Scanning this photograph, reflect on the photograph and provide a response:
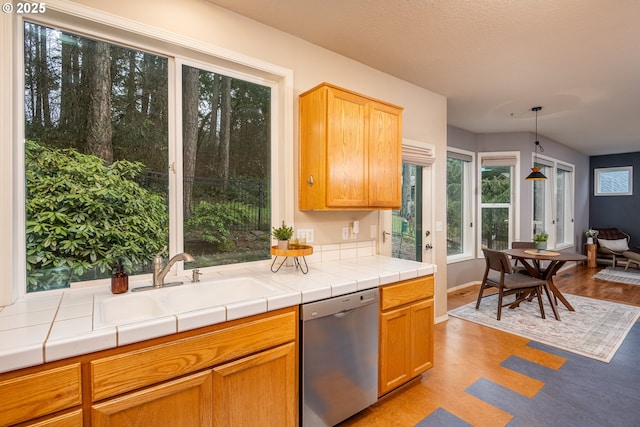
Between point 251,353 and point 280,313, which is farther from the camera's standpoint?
point 280,313

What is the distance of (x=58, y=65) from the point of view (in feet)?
5.41

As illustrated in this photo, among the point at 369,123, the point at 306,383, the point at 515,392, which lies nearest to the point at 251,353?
the point at 306,383

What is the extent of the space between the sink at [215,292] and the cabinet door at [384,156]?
106 cm

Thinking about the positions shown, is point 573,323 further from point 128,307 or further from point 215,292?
point 128,307

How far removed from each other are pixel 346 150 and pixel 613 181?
8599mm

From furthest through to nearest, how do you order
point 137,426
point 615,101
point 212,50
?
point 615,101 → point 212,50 → point 137,426

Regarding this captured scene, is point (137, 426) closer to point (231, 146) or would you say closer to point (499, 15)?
point (231, 146)

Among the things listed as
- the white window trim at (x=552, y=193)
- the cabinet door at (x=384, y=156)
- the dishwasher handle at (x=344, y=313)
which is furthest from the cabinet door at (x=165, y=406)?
the white window trim at (x=552, y=193)

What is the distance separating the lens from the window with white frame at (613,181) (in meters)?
7.08

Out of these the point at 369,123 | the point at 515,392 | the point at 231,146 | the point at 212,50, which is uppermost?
the point at 212,50

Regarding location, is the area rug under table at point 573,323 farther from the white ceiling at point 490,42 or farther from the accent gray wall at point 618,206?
the accent gray wall at point 618,206

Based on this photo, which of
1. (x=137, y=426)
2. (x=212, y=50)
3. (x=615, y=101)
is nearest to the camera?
(x=137, y=426)

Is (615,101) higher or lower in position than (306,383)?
higher

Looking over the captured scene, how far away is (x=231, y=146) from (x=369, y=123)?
103 centimetres
